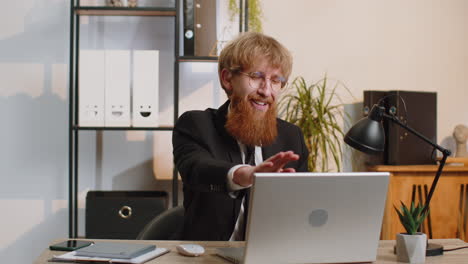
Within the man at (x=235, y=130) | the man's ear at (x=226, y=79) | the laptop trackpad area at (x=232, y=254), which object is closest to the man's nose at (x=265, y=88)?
the man at (x=235, y=130)

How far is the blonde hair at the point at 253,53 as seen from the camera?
204cm

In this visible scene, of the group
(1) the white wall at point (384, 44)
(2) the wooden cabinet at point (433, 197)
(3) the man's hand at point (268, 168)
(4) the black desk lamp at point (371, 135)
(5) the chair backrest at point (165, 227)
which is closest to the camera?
(3) the man's hand at point (268, 168)

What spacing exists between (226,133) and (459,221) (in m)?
1.88

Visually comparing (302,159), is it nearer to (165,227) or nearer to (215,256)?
(165,227)

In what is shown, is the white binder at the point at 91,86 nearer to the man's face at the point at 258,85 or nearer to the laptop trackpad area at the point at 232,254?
the man's face at the point at 258,85

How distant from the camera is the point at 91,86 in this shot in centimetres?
301

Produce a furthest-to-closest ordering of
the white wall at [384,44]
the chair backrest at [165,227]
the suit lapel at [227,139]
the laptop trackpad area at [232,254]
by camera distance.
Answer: the white wall at [384,44]
the suit lapel at [227,139]
the chair backrest at [165,227]
the laptop trackpad area at [232,254]

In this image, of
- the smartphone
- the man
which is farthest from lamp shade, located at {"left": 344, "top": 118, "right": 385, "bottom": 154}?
the smartphone

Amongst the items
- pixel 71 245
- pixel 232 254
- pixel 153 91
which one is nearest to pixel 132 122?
pixel 153 91

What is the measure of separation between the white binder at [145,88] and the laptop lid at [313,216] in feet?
5.79

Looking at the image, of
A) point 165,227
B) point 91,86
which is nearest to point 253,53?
point 165,227

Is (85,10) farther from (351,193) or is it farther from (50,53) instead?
(351,193)

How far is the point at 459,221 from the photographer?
336cm

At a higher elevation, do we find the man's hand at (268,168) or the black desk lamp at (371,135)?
the black desk lamp at (371,135)
